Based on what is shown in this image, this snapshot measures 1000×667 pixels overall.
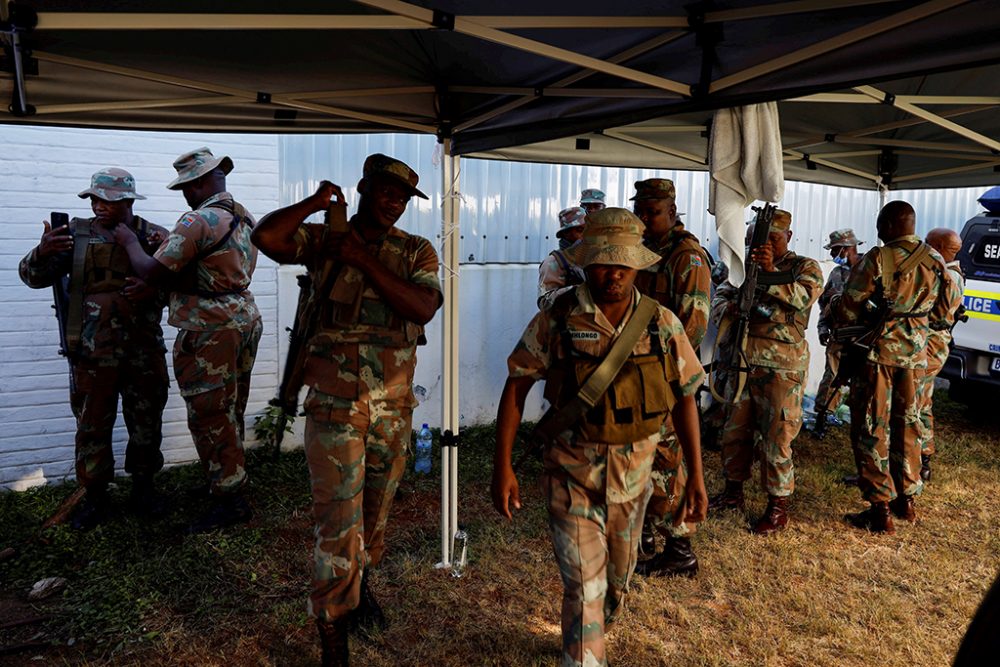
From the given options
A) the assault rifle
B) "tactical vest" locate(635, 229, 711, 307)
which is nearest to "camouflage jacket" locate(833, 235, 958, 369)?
"tactical vest" locate(635, 229, 711, 307)

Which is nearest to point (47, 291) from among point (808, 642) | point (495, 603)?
point (495, 603)

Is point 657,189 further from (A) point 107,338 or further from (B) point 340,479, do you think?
(A) point 107,338

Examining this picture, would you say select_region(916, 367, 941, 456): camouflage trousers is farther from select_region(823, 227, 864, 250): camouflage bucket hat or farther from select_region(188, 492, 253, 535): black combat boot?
select_region(188, 492, 253, 535): black combat boot

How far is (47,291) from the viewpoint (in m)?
5.19

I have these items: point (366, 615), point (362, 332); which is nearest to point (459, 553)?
point (366, 615)

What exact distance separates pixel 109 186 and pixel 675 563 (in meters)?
4.15

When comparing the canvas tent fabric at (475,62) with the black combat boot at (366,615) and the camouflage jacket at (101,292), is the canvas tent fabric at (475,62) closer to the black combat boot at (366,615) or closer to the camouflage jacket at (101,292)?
the camouflage jacket at (101,292)

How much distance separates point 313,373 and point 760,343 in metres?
3.04

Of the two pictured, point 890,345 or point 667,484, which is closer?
point 667,484

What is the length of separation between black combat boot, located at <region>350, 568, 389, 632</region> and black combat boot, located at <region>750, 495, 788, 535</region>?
261 centimetres

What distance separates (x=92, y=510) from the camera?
4516 millimetres

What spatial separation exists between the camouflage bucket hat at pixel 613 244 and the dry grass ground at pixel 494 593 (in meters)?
1.88

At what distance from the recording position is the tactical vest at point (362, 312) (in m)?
2.96

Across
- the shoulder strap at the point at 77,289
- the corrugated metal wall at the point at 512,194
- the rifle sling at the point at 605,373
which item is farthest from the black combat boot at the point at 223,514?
the rifle sling at the point at 605,373
